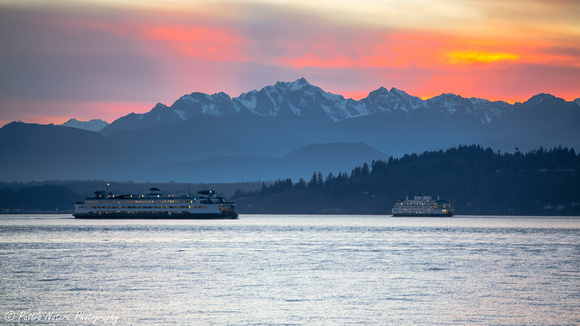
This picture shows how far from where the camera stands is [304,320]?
6175 cm

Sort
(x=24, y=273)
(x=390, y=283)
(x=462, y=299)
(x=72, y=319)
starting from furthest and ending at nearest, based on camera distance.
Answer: (x=24, y=273), (x=390, y=283), (x=462, y=299), (x=72, y=319)

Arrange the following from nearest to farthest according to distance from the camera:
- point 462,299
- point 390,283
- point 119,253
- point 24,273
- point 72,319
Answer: point 72,319 → point 462,299 → point 390,283 → point 24,273 → point 119,253

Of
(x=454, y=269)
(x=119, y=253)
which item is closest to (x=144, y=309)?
(x=454, y=269)

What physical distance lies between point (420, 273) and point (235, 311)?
33810 millimetres

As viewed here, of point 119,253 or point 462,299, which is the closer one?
point 462,299

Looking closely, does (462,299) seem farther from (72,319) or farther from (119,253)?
(119,253)

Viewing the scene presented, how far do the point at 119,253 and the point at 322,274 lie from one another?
4135 cm

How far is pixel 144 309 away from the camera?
2606 inches

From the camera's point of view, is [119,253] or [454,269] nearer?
[454,269]

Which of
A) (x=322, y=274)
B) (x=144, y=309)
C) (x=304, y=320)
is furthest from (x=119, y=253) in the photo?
(x=304, y=320)

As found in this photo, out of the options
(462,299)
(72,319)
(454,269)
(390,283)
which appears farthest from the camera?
(454,269)

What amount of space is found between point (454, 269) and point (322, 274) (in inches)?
697

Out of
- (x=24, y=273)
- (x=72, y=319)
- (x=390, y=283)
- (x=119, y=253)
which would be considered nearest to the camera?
(x=72, y=319)

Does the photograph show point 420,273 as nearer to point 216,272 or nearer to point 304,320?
point 216,272
